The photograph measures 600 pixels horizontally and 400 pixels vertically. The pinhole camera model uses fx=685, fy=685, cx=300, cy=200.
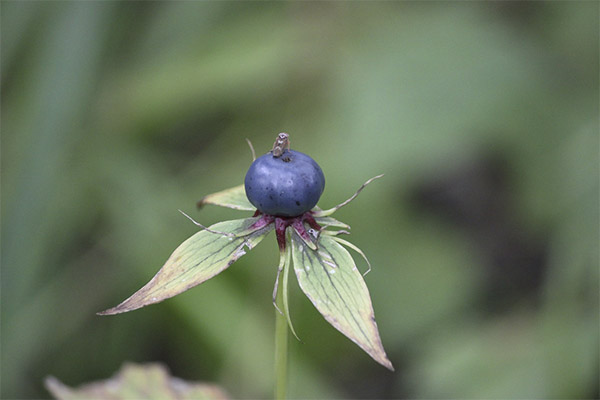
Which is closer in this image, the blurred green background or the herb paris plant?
the herb paris plant

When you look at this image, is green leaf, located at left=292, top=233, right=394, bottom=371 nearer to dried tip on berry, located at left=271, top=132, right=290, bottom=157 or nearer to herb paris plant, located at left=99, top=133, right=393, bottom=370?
herb paris plant, located at left=99, top=133, right=393, bottom=370

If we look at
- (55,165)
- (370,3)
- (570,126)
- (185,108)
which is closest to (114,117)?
(185,108)

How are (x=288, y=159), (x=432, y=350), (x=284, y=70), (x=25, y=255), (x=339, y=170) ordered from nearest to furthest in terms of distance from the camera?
(x=288, y=159), (x=25, y=255), (x=432, y=350), (x=339, y=170), (x=284, y=70)

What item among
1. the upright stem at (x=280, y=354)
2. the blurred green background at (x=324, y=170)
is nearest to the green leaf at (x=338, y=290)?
the upright stem at (x=280, y=354)

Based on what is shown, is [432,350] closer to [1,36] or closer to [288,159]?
[288,159]

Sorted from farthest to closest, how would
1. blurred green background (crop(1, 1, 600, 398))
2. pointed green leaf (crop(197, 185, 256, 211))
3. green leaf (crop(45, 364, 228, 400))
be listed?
1. blurred green background (crop(1, 1, 600, 398))
2. green leaf (crop(45, 364, 228, 400))
3. pointed green leaf (crop(197, 185, 256, 211))

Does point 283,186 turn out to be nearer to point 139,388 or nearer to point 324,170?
point 139,388

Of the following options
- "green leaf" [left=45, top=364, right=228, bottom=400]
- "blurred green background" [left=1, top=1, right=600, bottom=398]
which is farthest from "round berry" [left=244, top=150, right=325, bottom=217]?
"blurred green background" [left=1, top=1, right=600, bottom=398]

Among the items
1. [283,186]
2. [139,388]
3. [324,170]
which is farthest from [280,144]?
[324,170]
